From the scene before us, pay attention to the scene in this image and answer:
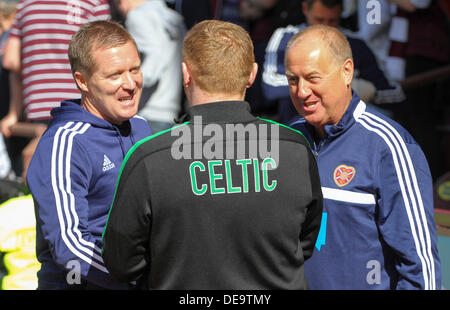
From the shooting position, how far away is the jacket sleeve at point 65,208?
2.06 meters

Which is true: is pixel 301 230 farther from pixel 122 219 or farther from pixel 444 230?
pixel 444 230

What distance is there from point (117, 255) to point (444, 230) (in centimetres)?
232

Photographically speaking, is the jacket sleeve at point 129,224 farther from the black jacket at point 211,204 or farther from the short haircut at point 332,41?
the short haircut at point 332,41

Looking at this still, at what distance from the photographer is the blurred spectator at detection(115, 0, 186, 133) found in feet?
13.4

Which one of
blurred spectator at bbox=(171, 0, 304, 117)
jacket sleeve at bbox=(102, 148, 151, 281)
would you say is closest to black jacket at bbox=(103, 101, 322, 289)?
jacket sleeve at bbox=(102, 148, 151, 281)

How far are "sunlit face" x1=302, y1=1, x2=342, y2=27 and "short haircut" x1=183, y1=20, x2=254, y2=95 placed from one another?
7.40 feet

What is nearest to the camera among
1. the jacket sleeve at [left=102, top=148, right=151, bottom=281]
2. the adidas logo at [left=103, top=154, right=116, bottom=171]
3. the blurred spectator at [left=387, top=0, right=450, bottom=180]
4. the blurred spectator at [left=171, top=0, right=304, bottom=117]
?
the jacket sleeve at [left=102, top=148, right=151, bottom=281]

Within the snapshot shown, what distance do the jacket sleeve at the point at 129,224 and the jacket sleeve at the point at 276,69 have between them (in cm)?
228

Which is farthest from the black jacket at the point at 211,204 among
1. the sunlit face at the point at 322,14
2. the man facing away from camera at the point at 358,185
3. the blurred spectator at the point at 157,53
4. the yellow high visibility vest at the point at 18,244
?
the blurred spectator at the point at 157,53

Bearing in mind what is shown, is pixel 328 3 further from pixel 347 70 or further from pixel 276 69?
pixel 347 70

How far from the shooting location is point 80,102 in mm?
2422

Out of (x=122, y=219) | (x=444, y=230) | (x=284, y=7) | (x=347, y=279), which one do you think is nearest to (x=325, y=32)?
(x=347, y=279)

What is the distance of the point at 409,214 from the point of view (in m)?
2.11

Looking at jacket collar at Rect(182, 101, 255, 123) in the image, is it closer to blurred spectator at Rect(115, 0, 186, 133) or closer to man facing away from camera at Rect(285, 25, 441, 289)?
man facing away from camera at Rect(285, 25, 441, 289)
